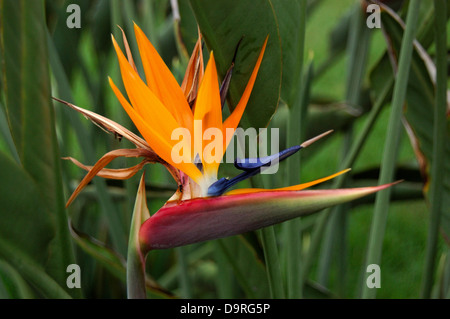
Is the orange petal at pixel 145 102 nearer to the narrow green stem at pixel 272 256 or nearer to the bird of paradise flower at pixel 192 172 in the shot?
the bird of paradise flower at pixel 192 172

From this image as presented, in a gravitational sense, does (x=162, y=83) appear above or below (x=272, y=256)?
above

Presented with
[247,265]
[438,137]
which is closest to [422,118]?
[438,137]

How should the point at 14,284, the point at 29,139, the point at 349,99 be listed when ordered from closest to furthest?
the point at 29,139, the point at 14,284, the point at 349,99

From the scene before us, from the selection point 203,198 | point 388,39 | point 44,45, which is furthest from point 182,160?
point 388,39

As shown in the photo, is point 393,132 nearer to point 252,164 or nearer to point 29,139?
point 252,164

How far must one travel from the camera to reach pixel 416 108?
555 millimetres

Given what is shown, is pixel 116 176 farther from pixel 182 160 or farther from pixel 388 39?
pixel 388 39

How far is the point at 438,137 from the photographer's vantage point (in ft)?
1.53

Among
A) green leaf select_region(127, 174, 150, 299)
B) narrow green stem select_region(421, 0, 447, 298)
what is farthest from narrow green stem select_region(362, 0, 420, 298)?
green leaf select_region(127, 174, 150, 299)

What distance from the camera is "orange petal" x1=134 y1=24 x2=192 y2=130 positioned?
0.32 meters

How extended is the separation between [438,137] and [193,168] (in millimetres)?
259

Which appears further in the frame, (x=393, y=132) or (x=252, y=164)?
(x=393, y=132)

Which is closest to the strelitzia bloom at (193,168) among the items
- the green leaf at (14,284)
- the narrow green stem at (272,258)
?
the narrow green stem at (272,258)
